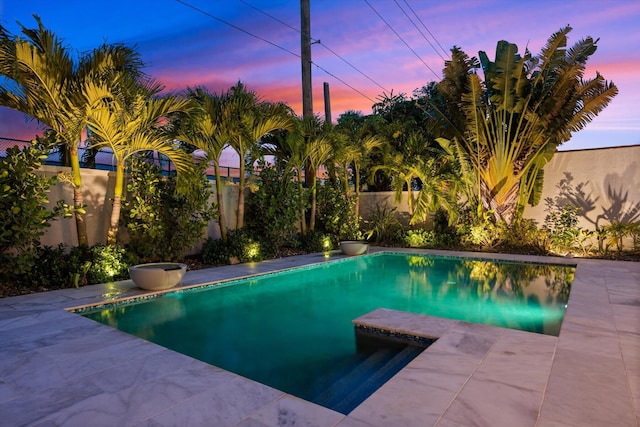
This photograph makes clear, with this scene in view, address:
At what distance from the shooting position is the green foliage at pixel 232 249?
32.0 feet

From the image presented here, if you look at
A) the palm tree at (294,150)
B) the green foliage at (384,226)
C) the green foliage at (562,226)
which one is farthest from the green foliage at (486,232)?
the palm tree at (294,150)

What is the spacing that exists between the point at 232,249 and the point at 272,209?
1.66m

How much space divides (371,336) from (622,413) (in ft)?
8.43

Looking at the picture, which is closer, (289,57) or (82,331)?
(82,331)

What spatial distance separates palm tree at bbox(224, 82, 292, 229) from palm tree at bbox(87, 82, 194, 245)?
4.61 ft

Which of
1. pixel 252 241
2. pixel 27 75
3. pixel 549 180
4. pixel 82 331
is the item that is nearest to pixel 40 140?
pixel 27 75

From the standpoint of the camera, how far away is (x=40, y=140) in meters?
6.69

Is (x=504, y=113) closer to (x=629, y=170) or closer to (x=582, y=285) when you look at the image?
(x=629, y=170)

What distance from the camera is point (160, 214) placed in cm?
868

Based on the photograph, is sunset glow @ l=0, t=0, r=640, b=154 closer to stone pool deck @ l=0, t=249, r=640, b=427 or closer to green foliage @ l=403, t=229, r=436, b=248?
green foliage @ l=403, t=229, r=436, b=248

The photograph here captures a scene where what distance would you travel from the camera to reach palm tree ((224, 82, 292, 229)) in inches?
373

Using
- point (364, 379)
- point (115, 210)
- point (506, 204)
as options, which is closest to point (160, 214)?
point (115, 210)

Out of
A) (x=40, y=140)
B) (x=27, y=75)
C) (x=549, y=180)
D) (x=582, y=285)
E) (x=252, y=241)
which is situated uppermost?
(x=27, y=75)

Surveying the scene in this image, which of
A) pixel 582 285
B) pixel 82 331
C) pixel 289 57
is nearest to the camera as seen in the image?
pixel 82 331
